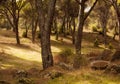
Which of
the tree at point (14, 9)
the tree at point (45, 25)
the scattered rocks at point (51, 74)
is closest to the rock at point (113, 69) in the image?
the scattered rocks at point (51, 74)

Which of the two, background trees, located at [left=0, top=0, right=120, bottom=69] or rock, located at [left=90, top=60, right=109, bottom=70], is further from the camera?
background trees, located at [left=0, top=0, right=120, bottom=69]

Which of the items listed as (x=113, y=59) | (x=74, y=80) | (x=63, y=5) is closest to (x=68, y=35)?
(x=63, y=5)

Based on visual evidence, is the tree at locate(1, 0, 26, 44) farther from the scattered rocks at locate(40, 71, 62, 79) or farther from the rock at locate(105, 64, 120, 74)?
the rock at locate(105, 64, 120, 74)

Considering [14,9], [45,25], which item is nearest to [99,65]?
[45,25]

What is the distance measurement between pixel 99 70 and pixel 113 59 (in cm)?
336

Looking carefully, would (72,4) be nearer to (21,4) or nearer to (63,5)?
(63,5)

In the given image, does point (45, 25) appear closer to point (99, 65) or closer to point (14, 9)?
point (99, 65)

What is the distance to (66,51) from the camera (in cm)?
2408

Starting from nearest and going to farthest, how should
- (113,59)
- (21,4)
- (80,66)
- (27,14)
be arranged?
(80,66) → (113,59) → (21,4) → (27,14)

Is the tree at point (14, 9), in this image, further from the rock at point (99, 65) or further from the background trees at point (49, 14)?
the rock at point (99, 65)

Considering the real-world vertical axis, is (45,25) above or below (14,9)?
below

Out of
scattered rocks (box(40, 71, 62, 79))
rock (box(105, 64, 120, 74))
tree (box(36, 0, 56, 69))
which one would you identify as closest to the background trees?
tree (box(36, 0, 56, 69))

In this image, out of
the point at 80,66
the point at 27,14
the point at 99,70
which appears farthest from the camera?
the point at 27,14

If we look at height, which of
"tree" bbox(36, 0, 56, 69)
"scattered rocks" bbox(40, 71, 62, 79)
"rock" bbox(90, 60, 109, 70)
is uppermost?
"tree" bbox(36, 0, 56, 69)
